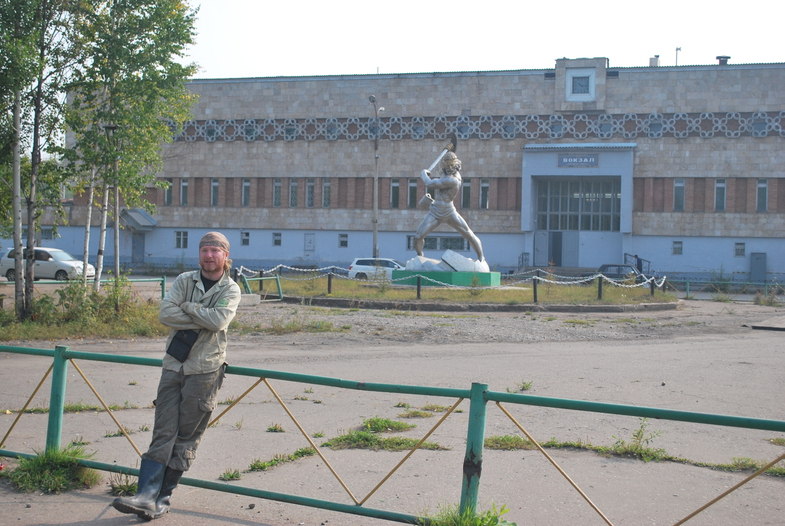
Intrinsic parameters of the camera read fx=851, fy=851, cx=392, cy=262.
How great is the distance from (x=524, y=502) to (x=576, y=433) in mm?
2385

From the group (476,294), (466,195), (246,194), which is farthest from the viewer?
(246,194)

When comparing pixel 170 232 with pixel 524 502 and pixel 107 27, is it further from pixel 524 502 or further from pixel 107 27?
pixel 524 502

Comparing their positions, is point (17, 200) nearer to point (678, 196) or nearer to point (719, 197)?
point (678, 196)

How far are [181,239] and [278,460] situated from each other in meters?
50.3

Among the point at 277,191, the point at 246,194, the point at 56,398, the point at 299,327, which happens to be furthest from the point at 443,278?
the point at 246,194

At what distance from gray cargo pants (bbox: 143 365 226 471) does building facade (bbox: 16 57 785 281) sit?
40.4 m

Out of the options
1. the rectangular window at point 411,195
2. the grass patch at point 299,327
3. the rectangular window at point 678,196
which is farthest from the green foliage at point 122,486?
the rectangular window at point 678,196

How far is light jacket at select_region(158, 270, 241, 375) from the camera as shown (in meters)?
5.52

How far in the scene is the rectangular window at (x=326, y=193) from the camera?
53.2 metres

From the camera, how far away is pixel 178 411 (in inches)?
220

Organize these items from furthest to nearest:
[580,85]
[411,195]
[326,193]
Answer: [326,193] → [411,195] → [580,85]

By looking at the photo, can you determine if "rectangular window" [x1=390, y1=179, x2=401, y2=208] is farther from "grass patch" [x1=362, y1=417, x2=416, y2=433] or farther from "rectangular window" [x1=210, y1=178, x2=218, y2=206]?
"grass patch" [x1=362, y1=417, x2=416, y2=433]

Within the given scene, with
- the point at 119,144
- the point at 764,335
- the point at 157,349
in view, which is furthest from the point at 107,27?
the point at 764,335

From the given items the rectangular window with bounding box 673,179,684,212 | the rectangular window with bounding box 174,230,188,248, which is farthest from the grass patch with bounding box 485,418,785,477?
the rectangular window with bounding box 174,230,188,248
